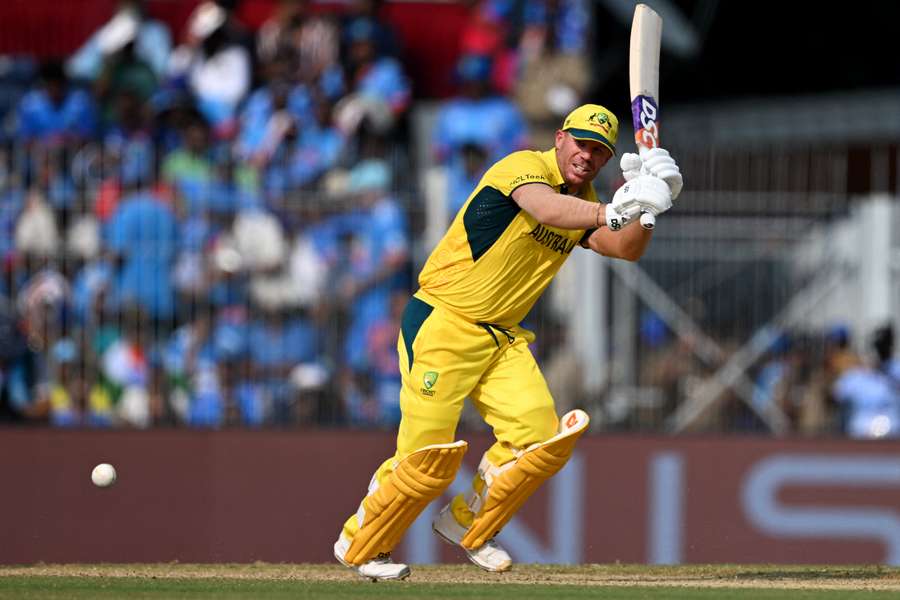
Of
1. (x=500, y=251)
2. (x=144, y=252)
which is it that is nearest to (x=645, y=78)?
(x=500, y=251)

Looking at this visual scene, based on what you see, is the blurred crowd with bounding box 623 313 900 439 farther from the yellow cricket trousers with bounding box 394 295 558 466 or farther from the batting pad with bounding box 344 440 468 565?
the batting pad with bounding box 344 440 468 565

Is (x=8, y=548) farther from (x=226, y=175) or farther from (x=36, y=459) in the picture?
(x=226, y=175)

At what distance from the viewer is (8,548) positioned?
1106 centimetres

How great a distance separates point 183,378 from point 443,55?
6.04 meters

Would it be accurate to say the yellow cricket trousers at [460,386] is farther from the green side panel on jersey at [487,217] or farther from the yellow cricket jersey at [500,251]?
the green side panel on jersey at [487,217]

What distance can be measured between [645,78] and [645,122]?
0.88ft

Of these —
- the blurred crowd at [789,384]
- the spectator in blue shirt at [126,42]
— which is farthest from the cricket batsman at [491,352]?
the spectator in blue shirt at [126,42]

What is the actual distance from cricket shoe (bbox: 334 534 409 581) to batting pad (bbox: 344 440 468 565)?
5 cm

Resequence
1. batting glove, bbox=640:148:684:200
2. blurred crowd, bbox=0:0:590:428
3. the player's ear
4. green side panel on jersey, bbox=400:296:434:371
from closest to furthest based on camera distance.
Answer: batting glove, bbox=640:148:684:200 < the player's ear < green side panel on jersey, bbox=400:296:434:371 < blurred crowd, bbox=0:0:590:428

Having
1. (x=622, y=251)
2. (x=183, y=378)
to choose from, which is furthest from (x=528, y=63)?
(x=622, y=251)

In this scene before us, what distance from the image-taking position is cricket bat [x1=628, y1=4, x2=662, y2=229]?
26.3 feet

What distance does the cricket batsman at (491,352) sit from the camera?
830 centimetres

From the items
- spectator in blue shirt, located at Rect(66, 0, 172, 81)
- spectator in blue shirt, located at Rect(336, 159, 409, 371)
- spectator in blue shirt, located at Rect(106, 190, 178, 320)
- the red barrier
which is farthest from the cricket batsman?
spectator in blue shirt, located at Rect(66, 0, 172, 81)

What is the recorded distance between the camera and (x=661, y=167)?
776 cm
